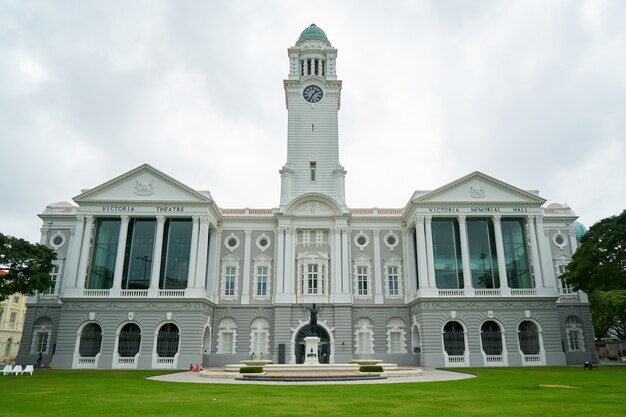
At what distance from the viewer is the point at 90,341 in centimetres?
4122

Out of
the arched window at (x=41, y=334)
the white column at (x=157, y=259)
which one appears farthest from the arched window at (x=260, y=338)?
the arched window at (x=41, y=334)

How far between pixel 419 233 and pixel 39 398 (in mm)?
32640

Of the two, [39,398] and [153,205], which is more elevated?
[153,205]

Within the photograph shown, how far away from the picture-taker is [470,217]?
4419 centimetres

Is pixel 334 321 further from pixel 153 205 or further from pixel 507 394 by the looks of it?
pixel 507 394

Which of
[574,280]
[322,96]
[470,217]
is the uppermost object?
[322,96]

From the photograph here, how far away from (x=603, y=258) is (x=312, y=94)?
31334 millimetres

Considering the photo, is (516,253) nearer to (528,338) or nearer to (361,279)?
(528,338)

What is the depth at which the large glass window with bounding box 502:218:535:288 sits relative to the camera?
43.3 meters

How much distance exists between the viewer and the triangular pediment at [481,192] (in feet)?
Result: 144

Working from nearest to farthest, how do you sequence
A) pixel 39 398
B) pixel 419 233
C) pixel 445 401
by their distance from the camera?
1. pixel 445 401
2. pixel 39 398
3. pixel 419 233

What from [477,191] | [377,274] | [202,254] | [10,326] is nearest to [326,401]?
[202,254]

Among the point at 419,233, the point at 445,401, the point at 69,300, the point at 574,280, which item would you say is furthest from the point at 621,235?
the point at 69,300

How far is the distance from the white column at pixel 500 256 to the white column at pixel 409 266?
24.7ft
